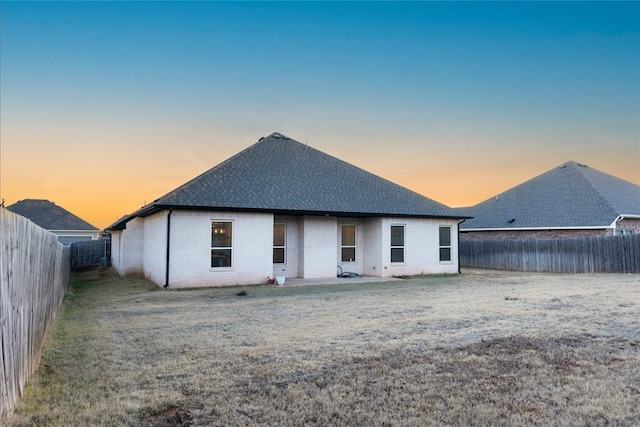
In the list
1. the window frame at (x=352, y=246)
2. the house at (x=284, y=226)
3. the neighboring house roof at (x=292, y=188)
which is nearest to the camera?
the house at (x=284, y=226)

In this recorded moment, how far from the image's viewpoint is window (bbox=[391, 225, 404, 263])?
62.9 feet

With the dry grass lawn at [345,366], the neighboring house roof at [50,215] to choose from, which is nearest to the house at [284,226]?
the dry grass lawn at [345,366]

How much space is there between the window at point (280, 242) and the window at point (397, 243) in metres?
5.00

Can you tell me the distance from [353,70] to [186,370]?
48.2 ft

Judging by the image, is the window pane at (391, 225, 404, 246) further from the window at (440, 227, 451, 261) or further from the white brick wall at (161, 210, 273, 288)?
the white brick wall at (161, 210, 273, 288)

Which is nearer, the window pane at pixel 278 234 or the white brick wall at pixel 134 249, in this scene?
the window pane at pixel 278 234

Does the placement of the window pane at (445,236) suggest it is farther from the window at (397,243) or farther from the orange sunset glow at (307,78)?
the orange sunset glow at (307,78)

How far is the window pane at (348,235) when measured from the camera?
19391 millimetres

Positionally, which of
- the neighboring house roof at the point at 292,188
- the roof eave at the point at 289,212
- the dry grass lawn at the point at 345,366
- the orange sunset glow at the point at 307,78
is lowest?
the dry grass lawn at the point at 345,366

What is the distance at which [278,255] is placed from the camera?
17.8m

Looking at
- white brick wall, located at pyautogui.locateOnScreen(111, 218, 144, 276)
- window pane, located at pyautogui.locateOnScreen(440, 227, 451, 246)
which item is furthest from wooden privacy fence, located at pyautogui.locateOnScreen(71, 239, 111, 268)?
window pane, located at pyautogui.locateOnScreen(440, 227, 451, 246)

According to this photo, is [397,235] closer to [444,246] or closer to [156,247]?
[444,246]

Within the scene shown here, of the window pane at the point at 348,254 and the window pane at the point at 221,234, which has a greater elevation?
the window pane at the point at 221,234

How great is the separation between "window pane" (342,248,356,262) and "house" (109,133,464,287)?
0.15ft
